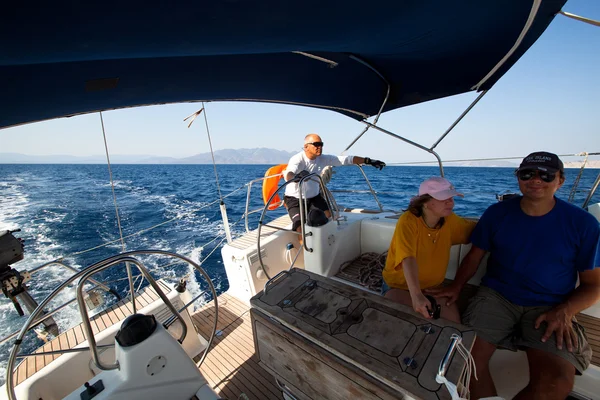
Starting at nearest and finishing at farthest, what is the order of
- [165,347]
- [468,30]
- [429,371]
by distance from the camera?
[429,371] → [165,347] → [468,30]

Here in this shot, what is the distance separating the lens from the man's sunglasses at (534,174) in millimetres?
1338

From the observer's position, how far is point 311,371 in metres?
1.16

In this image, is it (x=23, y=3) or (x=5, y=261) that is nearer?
(x=23, y=3)

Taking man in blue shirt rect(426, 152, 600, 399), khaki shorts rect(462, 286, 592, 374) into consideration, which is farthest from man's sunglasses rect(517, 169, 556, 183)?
khaki shorts rect(462, 286, 592, 374)

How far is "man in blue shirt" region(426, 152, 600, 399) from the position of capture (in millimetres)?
1249

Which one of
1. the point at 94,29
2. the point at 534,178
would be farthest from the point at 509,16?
the point at 94,29

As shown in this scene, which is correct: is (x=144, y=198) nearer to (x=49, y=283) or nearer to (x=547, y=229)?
(x=49, y=283)

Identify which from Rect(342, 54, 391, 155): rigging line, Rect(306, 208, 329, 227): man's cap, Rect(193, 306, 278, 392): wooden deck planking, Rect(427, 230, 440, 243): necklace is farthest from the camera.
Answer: Rect(306, 208, 329, 227): man's cap

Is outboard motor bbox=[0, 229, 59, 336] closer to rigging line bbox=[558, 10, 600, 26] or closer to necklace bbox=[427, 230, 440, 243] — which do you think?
necklace bbox=[427, 230, 440, 243]

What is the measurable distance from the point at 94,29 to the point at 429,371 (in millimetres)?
1756

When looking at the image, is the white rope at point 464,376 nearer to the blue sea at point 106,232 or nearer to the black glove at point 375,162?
the blue sea at point 106,232

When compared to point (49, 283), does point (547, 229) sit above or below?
above

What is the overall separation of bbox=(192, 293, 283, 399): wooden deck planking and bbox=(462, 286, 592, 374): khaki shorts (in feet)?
4.51

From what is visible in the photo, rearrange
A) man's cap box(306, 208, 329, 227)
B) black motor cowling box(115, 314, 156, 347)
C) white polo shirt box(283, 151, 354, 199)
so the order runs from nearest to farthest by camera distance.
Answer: black motor cowling box(115, 314, 156, 347), man's cap box(306, 208, 329, 227), white polo shirt box(283, 151, 354, 199)
